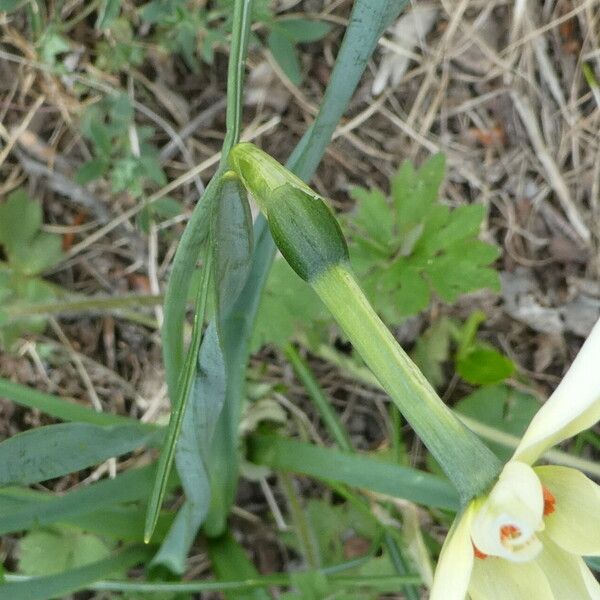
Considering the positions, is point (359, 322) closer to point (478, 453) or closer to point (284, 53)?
point (478, 453)

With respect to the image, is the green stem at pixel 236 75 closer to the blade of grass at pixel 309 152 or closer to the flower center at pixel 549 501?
the blade of grass at pixel 309 152

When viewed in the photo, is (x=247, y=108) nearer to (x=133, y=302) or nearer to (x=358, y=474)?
(x=133, y=302)

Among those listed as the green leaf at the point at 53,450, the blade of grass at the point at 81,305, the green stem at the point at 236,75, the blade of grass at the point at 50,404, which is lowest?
the blade of grass at the point at 81,305

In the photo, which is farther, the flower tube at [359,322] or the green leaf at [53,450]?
the green leaf at [53,450]

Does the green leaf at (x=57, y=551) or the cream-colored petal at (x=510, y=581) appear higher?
the cream-colored petal at (x=510, y=581)

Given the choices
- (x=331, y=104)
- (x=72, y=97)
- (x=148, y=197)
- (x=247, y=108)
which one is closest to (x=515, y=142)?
(x=247, y=108)

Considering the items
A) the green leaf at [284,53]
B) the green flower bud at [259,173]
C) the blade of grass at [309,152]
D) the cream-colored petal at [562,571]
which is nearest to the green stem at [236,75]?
the green flower bud at [259,173]

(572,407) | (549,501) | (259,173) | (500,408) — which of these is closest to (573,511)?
(549,501)
